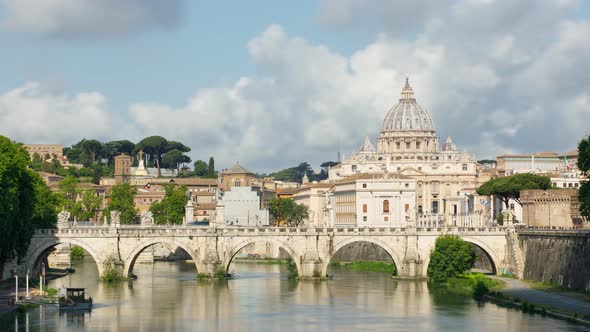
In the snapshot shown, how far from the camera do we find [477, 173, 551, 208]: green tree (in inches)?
4806

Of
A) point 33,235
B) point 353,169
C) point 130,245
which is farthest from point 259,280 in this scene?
point 353,169

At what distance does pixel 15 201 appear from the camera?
80750mm

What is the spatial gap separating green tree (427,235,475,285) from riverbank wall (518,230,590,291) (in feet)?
13.1

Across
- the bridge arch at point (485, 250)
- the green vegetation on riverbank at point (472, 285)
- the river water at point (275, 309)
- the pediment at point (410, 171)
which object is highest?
the pediment at point (410, 171)

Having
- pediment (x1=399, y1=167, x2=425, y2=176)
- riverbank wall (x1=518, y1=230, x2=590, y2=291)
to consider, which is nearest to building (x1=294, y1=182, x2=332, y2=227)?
pediment (x1=399, y1=167, x2=425, y2=176)

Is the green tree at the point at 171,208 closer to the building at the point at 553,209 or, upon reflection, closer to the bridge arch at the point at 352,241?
the building at the point at 553,209

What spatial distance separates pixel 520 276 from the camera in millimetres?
88000

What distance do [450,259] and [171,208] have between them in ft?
185

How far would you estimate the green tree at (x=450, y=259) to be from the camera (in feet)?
289

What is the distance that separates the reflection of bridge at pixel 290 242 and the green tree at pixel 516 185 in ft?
99.9

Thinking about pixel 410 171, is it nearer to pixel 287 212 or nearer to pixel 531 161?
pixel 531 161

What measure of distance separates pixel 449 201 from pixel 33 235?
3826 inches

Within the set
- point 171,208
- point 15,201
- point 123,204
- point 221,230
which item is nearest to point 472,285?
point 221,230

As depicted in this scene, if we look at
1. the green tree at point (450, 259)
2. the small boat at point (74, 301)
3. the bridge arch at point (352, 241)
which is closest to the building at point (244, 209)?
the bridge arch at point (352, 241)
